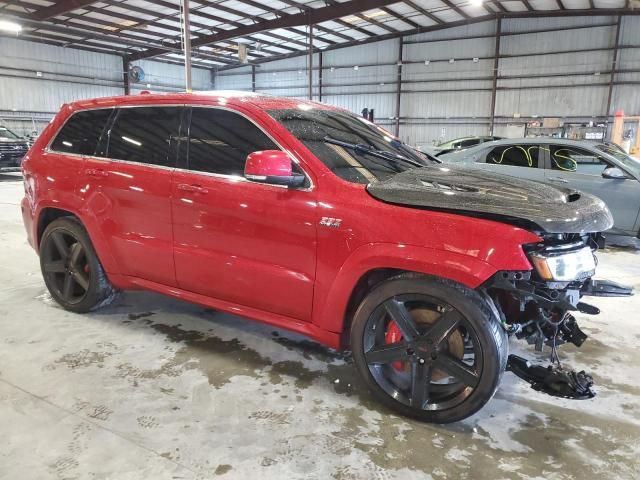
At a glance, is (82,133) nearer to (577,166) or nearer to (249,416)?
(249,416)

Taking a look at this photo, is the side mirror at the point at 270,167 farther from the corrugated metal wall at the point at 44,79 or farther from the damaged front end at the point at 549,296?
the corrugated metal wall at the point at 44,79

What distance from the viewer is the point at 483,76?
18.6 metres

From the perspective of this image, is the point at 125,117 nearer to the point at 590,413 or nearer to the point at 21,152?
the point at 590,413

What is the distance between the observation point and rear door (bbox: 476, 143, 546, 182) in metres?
6.61

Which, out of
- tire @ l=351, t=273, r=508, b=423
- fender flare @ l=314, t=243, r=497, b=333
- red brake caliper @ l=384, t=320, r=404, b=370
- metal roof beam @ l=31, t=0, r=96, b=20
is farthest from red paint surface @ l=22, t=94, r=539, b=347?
metal roof beam @ l=31, t=0, r=96, b=20

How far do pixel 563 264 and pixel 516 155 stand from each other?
207 inches

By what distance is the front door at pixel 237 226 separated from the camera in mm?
2518

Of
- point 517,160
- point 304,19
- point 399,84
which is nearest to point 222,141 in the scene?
point 517,160

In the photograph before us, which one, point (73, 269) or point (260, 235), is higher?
point (260, 235)

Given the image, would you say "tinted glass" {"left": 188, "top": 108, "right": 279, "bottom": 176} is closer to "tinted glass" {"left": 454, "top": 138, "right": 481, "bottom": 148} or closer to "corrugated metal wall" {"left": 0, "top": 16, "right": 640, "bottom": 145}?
"tinted glass" {"left": 454, "top": 138, "right": 481, "bottom": 148}

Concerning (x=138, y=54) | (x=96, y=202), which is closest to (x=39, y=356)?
(x=96, y=202)

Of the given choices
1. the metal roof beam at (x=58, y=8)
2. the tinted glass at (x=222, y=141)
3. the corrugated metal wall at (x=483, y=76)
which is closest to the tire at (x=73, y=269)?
the tinted glass at (x=222, y=141)

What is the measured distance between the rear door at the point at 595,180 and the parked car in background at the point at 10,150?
46.1 feet

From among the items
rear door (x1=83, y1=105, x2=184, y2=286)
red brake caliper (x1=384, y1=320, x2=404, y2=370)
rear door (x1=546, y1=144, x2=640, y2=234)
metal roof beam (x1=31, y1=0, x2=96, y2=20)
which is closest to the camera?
red brake caliper (x1=384, y1=320, x2=404, y2=370)
